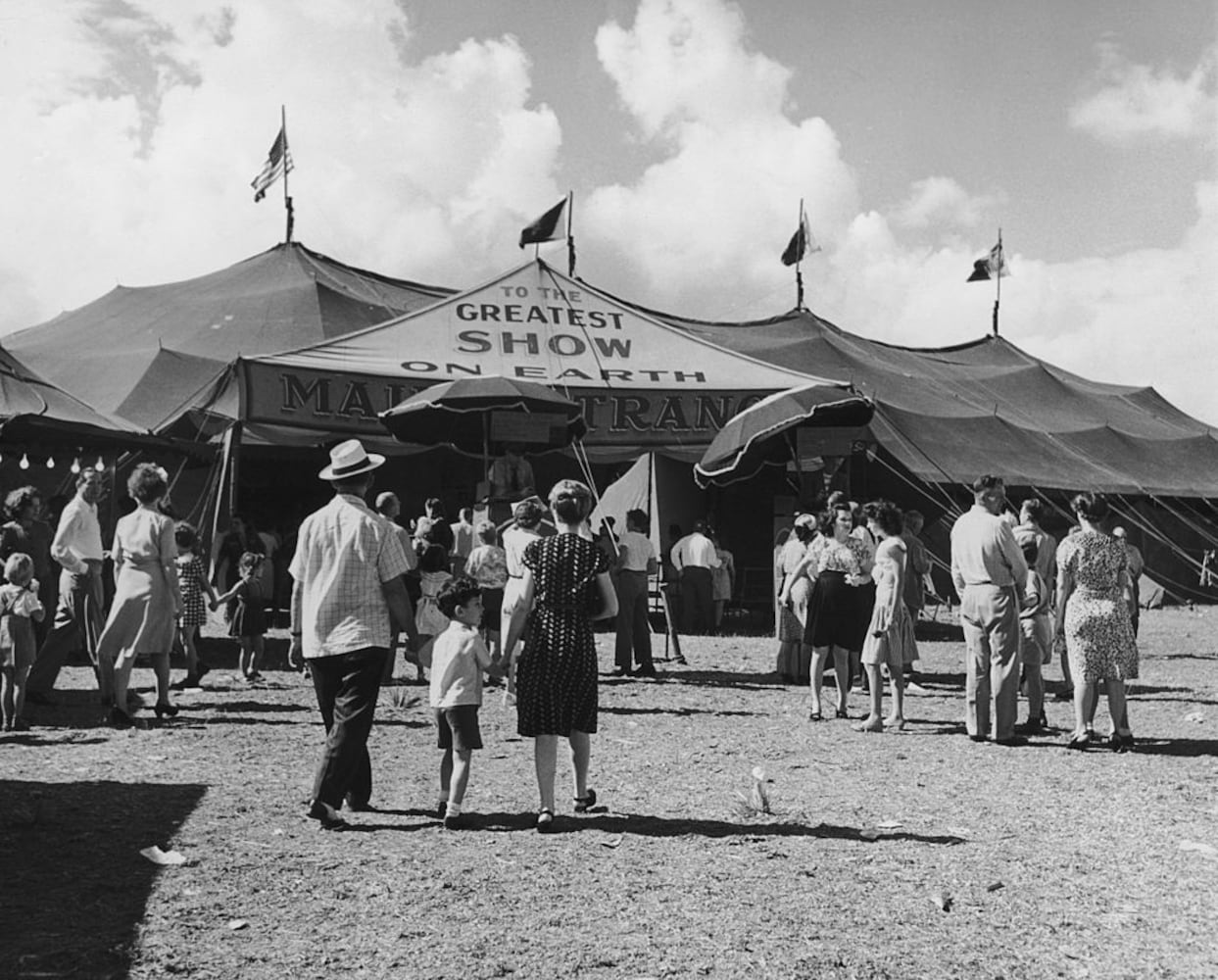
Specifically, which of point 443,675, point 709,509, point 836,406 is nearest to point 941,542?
point 709,509

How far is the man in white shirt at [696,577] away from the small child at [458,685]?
1002 centimetres

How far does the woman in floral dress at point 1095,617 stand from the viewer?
809cm

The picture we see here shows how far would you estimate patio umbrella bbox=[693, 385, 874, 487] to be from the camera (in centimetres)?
1532

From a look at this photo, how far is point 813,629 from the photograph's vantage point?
9.47 metres

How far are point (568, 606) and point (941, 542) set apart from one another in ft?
60.1

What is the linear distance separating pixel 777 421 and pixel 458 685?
9.80 metres

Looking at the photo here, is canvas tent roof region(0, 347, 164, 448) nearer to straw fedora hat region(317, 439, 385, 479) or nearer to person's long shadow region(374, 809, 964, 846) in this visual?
straw fedora hat region(317, 439, 385, 479)

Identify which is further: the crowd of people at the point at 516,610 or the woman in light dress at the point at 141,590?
the woman in light dress at the point at 141,590

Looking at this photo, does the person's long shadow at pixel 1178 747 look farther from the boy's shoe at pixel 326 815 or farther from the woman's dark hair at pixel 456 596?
the boy's shoe at pixel 326 815

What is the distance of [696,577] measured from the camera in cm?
1644

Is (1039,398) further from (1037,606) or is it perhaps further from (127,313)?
(1037,606)

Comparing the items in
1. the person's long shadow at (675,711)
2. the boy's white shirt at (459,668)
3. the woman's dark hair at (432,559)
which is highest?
the woman's dark hair at (432,559)

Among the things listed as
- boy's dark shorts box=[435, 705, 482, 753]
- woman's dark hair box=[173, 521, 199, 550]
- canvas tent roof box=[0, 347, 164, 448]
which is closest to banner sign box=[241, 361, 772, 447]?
canvas tent roof box=[0, 347, 164, 448]

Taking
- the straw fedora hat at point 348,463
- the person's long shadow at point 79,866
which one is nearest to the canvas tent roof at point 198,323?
the person's long shadow at point 79,866
